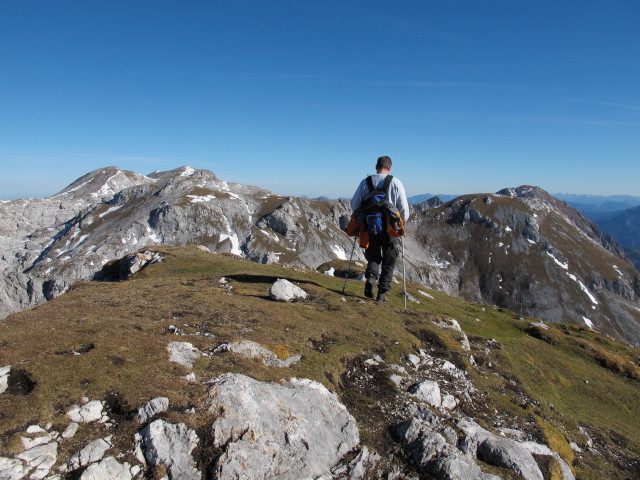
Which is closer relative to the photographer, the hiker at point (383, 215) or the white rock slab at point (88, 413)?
the white rock slab at point (88, 413)

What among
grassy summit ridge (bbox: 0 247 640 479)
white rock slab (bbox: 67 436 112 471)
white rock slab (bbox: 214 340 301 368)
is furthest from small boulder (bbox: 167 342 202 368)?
white rock slab (bbox: 67 436 112 471)

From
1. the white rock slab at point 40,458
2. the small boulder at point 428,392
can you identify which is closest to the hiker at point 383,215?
the small boulder at point 428,392

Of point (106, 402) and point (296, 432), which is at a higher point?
point (106, 402)

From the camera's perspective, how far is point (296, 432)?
8.36 m

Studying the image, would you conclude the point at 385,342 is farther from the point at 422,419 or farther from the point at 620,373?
the point at 620,373

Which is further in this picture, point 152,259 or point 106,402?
point 152,259

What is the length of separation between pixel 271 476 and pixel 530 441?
827 centimetres

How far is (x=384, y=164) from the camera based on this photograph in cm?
1761

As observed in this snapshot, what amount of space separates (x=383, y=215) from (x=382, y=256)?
8.17 feet

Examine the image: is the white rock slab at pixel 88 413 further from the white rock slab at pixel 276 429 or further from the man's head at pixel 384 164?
the man's head at pixel 384 164

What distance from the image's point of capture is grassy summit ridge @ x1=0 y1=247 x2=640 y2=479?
27.3 ft

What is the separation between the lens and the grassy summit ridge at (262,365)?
27.3 feet

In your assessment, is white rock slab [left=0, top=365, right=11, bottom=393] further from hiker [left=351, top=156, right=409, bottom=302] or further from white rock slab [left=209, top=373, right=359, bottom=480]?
hiker [left=351, top=156, right=409, bottom=302]

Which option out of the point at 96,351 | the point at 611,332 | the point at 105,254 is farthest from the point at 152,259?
the point at 611,332
